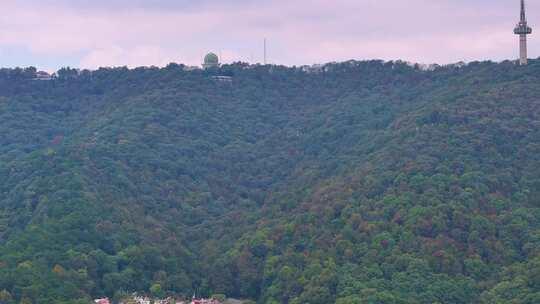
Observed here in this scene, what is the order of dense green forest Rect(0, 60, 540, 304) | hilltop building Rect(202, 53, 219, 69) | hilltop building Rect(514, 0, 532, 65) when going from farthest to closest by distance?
1. hilltop building Rect(202, 53, 219, 69)
2. hilltop building Rect(514, 0, 532, 65)
3. dense green forest Rect(0, 60, 540, 304)

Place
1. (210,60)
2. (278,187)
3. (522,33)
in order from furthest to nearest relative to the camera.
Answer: (210,60), (522,33), (278,187)

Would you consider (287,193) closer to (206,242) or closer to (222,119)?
(206,242)

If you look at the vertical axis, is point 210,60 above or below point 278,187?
above

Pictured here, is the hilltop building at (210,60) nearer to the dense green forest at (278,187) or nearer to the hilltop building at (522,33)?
the dense green forest at (278,187)

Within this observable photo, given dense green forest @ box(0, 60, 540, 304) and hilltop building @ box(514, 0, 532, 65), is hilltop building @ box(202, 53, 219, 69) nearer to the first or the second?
dense green forest @ box(0, 60, 540, 304)

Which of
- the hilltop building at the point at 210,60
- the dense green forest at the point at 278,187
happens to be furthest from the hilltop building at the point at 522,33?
the hilltop building at the point at 210,60

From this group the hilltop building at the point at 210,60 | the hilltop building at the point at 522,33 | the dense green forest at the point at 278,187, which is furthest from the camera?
the hilltop building at the point at 210,60

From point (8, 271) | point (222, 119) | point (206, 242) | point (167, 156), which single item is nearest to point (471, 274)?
point (206, 242)

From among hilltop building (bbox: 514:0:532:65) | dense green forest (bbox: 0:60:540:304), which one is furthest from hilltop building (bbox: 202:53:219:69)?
hilltop building (bbox: 514:0:532:65)

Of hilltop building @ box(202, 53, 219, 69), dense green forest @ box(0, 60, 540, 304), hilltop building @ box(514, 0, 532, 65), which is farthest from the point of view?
hilltop building @ box(202, 53, 219, 69)

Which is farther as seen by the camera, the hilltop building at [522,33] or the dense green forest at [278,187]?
the hilltop building at [522,33]
